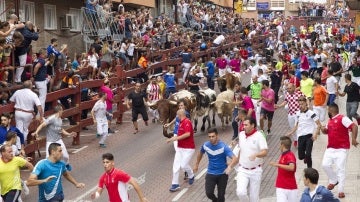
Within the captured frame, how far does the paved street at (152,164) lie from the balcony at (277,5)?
66.5 meters

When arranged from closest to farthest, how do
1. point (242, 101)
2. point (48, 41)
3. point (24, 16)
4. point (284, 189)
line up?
1. point (284, 189)
2. point (242, 101)
3. point (24, 16)
4. point (48, 41)

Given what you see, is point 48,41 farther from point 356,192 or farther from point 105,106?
point 356,192

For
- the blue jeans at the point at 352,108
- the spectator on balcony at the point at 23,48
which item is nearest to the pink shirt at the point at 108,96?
the spectator on balcony at the point at 23,48

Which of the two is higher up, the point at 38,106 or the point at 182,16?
the point at 182,16

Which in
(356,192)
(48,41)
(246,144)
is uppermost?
(48,41)

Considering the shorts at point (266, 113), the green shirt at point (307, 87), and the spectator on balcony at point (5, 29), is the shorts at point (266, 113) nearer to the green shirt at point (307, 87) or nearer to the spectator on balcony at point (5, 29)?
the green shirt at point (307, 87)

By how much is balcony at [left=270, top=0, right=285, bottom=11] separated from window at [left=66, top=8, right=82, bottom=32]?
6044 cm

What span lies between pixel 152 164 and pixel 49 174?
7.14m

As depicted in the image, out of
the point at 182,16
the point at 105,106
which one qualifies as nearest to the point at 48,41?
the point at 105,106

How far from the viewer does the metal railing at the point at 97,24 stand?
3044 centimetres

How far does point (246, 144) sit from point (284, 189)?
114 cm

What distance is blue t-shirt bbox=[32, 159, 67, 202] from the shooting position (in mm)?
11901

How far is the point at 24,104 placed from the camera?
17.5 m

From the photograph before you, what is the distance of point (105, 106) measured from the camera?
21062 mm
